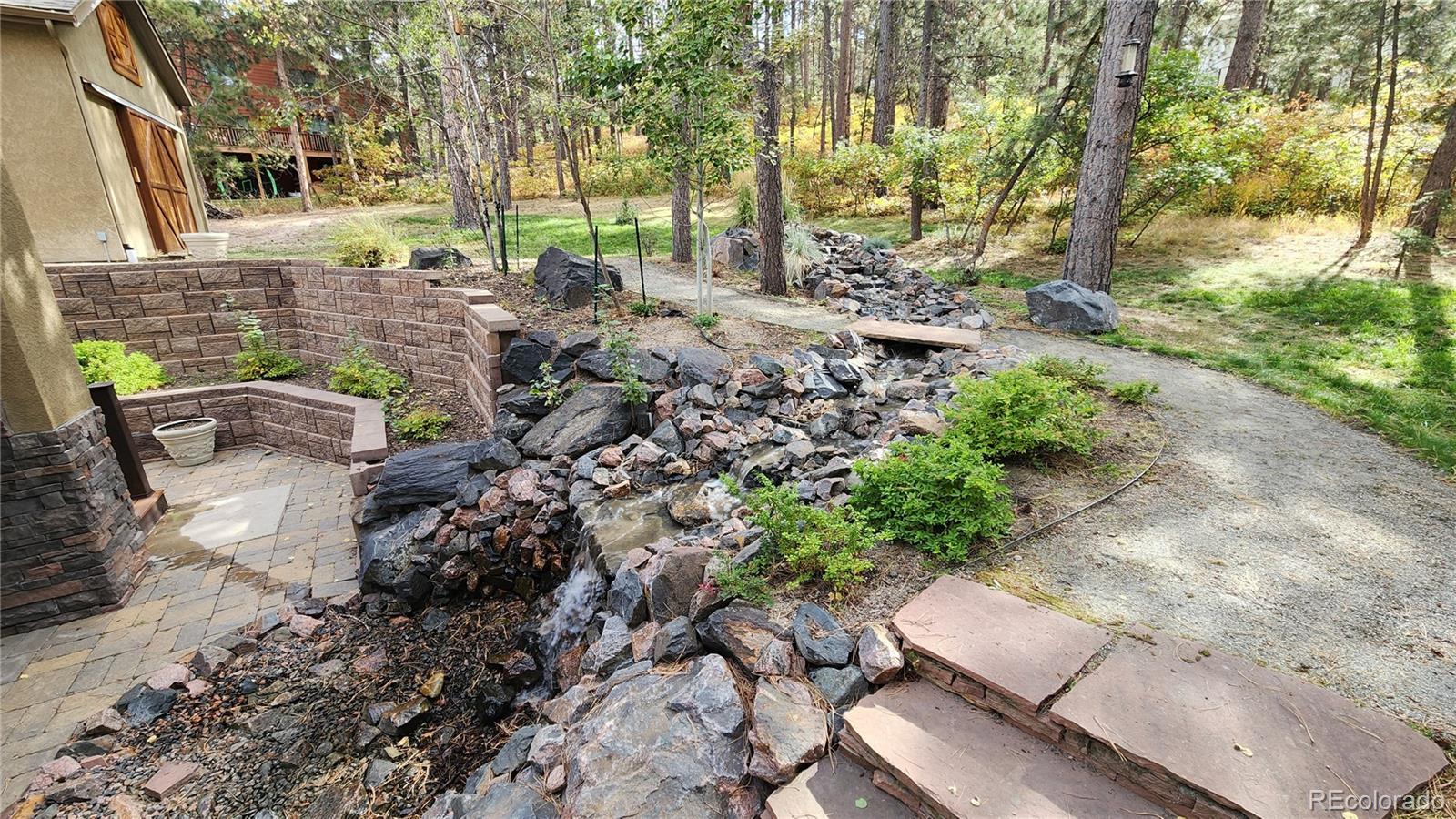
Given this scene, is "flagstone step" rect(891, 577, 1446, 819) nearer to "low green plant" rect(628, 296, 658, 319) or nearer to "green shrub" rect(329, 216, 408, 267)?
"low green plant" rect(628, 296, 658, 319)

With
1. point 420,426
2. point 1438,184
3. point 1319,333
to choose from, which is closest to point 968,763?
point 420,426

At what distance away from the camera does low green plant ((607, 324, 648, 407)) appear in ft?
15.3

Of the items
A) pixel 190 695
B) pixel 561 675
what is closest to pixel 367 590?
pixel 190 695

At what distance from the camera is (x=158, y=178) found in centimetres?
875

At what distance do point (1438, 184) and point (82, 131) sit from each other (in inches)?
661

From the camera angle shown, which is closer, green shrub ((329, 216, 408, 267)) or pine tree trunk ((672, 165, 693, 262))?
green shrub ((329, 216, 408, 267))

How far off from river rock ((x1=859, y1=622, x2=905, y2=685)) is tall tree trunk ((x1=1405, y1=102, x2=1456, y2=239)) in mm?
10228

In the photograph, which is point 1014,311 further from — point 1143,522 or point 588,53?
point 588,53

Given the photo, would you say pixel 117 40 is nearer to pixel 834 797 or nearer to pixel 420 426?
pixel 420 426

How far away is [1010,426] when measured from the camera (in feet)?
10.7

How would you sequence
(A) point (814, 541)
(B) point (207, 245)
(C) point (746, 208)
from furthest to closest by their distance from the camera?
1. (C) point (746, 208)
2. (B) point (207, 245)
3. (A) point (814, 541)

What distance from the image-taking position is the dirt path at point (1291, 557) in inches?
81.5

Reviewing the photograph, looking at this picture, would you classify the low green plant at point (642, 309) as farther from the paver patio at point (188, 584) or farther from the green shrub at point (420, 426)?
the paver patio at point (188, 584)

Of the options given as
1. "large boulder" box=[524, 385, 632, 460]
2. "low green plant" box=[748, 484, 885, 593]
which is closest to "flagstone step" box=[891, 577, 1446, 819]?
"low green plant" box=[748, 484, 885, 593]
